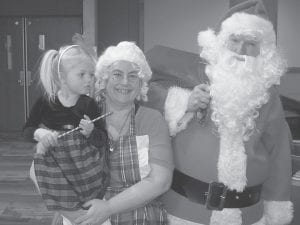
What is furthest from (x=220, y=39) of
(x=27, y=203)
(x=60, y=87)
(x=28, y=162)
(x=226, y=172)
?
(x=28, y=162)

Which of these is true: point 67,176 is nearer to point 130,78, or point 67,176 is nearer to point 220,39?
point 130,78

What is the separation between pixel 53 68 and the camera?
1743mm

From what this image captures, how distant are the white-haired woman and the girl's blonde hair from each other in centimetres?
11

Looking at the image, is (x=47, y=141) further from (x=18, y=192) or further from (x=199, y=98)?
(x=18, y=192)

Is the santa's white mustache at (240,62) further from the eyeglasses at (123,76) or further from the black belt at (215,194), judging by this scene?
the black belt at (215,194)

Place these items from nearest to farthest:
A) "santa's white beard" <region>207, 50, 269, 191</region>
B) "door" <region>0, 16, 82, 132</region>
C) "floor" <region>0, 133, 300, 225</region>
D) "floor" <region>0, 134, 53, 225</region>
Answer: "santa's white beard" <region>207, 50, 269, 191</region> < "floor" <region>0, 133, 300, 225</region> < "floor" <region>0, 134, 53, 225</region> < "door" <region>0, 16, 82, 132</region>

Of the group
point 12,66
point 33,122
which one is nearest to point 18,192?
point 33,122

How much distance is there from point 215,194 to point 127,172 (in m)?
0.36

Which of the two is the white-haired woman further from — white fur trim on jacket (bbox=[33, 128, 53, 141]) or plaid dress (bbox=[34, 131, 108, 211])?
white fur trim on jacket (bbox=[33, 128, 53, 141])

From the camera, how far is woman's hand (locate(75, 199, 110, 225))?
62.4 inches

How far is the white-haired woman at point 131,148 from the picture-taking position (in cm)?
160

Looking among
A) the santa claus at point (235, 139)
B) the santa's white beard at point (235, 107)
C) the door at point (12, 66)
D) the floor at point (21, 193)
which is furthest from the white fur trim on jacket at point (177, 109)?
the door at point (12, 66)

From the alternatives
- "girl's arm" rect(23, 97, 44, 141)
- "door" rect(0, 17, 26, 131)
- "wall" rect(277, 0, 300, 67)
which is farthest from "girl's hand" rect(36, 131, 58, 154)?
"wall" rect(277, 0, 300, 67)

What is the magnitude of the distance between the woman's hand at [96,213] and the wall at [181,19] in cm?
603
